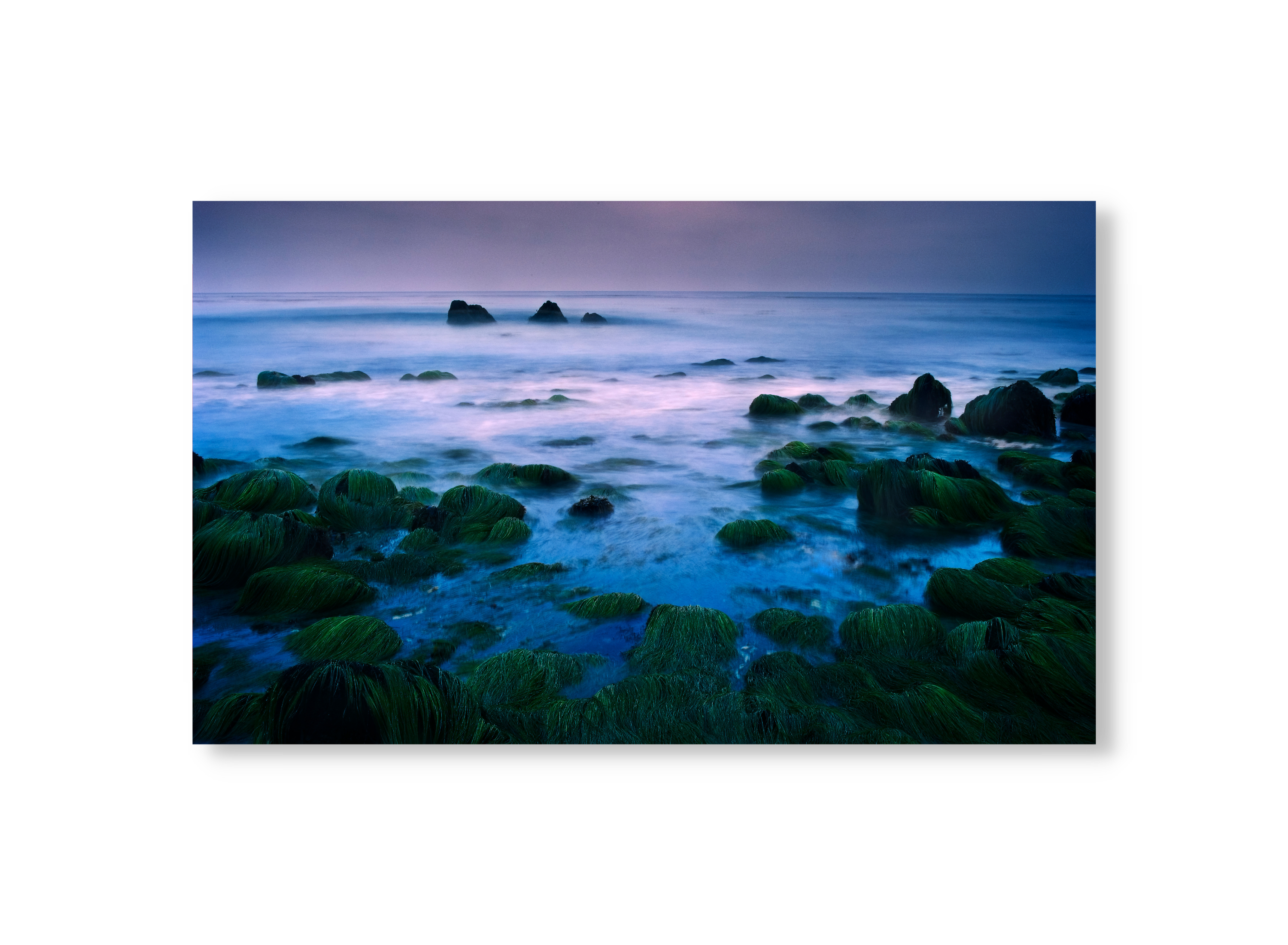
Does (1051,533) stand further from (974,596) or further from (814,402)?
(814,402)

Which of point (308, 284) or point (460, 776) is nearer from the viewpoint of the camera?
point (460, 776)

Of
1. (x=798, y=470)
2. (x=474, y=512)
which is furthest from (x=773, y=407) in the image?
(x=474, y=512)

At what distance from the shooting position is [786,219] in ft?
10.3

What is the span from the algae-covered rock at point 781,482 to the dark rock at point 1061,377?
1052mm

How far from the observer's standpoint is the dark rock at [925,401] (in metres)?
3.21

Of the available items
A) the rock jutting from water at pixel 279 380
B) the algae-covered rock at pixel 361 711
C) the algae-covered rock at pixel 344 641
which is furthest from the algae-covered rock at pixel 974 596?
the rock jutting from water at pixel 279 380

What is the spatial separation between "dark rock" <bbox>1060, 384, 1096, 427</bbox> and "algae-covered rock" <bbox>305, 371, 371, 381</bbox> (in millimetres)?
2827

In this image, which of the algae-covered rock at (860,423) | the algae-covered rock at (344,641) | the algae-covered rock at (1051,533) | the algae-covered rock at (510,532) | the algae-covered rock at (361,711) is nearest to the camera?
the algae-covered rock at (361,711)

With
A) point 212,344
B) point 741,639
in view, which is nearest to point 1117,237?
point 741,639

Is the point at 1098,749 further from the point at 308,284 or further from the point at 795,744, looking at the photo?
the point at 308,284

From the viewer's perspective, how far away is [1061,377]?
3.05m

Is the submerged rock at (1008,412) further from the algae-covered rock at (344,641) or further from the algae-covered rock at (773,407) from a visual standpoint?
the algae-covered rock at (344,641)

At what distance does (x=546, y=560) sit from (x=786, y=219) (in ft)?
5.57

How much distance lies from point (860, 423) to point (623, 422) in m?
1.00
